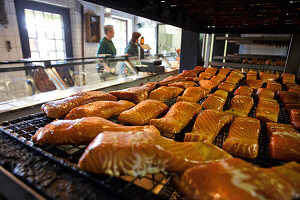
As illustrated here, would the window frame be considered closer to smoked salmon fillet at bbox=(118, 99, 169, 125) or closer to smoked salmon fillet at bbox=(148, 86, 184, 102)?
smoked salmon fillet at bbox=(148, 86, 184, 102)

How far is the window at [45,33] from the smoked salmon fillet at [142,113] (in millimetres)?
6294

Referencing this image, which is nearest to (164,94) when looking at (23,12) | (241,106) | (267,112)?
(241,106)

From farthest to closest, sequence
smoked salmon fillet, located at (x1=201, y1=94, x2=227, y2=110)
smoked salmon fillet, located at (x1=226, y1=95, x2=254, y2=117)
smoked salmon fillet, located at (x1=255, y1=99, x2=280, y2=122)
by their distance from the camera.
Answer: smoked salmon fillet, located at (x1=201, y1=94, x2=227, y2=110) < smoked salmon fillet, located at (x1=226, y1=95, x2=254, y2=117) < smoked salmon fillet, located at (x1=255, y1=99, x2=280, y2=122)

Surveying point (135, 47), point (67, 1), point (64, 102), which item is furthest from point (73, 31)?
point (64, 102)

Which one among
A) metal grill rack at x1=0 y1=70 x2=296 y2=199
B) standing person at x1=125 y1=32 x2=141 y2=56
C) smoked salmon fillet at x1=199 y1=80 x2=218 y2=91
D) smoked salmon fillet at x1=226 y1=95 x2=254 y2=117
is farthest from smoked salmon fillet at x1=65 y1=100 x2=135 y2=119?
standing person at x1=125 y1=32 x2=141 y2=56

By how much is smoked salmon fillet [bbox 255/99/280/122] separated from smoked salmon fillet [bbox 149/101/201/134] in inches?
20.7

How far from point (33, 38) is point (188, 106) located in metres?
7.83

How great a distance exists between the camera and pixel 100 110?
1.47 m

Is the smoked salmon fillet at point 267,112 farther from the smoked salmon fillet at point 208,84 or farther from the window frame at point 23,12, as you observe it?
the window frame at point 23,12

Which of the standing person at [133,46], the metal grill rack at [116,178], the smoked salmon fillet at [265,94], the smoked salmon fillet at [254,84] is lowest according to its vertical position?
the metal grill rack at [116,178]

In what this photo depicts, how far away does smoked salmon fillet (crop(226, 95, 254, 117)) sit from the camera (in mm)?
1635

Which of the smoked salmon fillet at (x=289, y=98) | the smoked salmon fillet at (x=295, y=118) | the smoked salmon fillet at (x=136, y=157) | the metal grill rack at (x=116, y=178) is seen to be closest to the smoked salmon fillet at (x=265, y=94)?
the smoked salmon fillet at (x=289, y=98)

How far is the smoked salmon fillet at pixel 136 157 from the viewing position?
794 mm

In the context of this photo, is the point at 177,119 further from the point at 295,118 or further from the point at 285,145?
the point at 295,118
